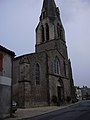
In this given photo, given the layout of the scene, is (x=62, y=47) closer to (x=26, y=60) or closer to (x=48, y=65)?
(x=48, y=65)

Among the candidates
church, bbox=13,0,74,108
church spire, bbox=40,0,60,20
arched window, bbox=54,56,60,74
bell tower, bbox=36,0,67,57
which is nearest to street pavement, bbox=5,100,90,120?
church, bbox=13,0,74,108

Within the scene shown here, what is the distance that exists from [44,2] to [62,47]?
1310 centimetres

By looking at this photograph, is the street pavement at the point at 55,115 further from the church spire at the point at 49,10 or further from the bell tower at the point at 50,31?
the church spire at the point at 49,10

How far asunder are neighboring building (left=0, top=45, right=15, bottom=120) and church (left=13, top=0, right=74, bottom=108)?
38.4 ft

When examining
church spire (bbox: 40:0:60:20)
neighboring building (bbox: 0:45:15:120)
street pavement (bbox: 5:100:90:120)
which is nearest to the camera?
street pavement (bbox: 5:100:90:120)

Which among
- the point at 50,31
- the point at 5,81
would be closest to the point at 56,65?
the point at 50,31

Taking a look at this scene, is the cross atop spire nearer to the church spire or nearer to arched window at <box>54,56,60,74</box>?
the church spire

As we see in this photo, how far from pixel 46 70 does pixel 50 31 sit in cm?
1136

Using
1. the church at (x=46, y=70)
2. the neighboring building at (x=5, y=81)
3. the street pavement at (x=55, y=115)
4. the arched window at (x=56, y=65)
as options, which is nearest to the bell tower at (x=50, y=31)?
the church at (x=46, y=70)

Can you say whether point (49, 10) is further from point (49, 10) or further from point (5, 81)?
point (5, 81)

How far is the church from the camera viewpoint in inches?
1074

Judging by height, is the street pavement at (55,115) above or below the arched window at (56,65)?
below

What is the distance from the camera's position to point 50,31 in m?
38.6

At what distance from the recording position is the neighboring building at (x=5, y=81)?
1341 centimetres
